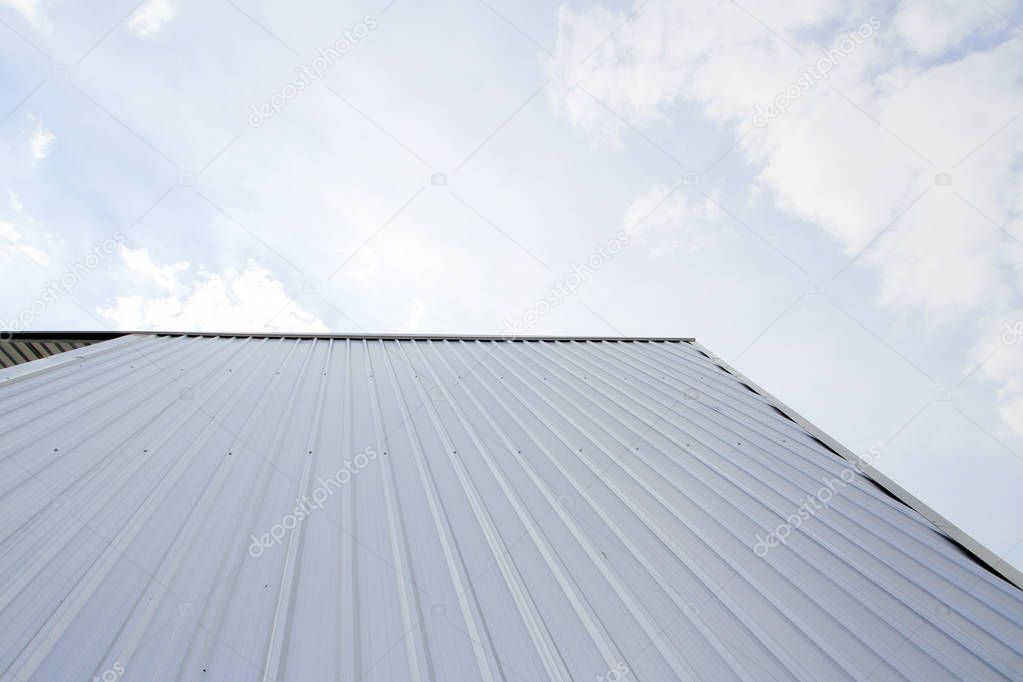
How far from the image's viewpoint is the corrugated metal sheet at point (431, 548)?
210 cm

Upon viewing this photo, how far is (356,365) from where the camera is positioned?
6293 mm

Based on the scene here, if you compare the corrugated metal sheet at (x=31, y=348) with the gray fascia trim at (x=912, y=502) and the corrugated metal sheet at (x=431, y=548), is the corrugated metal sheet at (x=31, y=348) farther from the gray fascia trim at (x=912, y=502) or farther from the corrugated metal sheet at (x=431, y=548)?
the gray fascia trim at (x=912, y=502)

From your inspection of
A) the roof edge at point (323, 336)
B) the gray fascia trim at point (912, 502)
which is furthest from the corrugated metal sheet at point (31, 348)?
the gray fascia trim at point (912, 502)

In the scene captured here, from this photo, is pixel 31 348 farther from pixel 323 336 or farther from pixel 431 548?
pixel 431 548

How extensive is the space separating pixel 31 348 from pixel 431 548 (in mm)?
6945

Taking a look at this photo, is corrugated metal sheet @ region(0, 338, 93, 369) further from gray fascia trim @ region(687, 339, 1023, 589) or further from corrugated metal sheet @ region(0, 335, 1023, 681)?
gray fascia trim @ region(687, 339, 1023, 589)

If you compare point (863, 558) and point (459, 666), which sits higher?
point (863, 558)

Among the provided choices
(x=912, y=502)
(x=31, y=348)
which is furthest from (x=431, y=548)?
(x=31, y=348)

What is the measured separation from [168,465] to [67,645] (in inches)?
64.0

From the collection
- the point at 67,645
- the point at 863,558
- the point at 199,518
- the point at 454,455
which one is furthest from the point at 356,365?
the point at 863,558

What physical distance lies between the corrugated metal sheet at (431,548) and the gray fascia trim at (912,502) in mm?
116

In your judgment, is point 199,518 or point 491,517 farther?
point 491,517

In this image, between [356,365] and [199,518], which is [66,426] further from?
[356,365]

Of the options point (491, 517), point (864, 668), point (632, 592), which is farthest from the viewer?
point (491, 517)
